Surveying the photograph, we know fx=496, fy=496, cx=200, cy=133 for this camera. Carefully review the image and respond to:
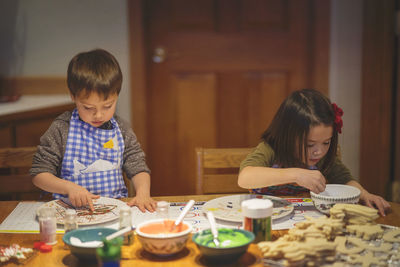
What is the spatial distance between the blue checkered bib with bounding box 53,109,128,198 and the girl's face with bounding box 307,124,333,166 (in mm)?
657

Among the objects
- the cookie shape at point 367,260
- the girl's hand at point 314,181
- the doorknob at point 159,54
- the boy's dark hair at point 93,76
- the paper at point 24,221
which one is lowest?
the paper at point 24,221

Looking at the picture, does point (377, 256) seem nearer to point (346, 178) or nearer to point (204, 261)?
point (204, 261)

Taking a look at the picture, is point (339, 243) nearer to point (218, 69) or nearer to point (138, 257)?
point (138, 257)

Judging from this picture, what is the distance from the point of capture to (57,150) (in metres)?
1.66

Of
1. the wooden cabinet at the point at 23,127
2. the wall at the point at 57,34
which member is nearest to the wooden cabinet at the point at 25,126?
the wooden cabinet at the point at 23,127

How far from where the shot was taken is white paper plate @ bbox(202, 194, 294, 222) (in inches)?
51.9

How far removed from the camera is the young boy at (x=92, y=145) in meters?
1.58

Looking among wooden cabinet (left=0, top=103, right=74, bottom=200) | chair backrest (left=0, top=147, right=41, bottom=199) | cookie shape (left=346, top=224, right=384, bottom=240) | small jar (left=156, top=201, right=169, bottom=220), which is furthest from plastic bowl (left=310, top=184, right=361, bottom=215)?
wooden cabinet (left=0, top=103, right=74, bottom=200)

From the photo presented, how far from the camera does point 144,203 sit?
1455mm

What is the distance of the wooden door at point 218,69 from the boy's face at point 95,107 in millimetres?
1517

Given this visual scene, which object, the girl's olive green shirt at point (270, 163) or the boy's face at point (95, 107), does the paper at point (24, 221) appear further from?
the girl's olive green shirt at point (270, 163)

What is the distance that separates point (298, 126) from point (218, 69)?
63.1 inches

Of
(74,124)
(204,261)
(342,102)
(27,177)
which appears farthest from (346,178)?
(342,102)

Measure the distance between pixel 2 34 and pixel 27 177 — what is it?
1626 millimetres
